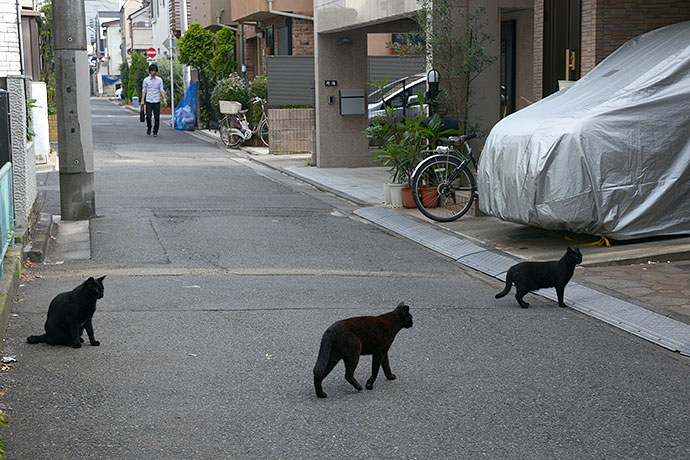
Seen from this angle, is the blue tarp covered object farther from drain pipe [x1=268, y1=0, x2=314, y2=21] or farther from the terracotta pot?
the terracotta pot

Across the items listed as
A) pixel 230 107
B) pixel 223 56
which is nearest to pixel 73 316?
pixel 230 107

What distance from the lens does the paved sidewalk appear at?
7.20 m

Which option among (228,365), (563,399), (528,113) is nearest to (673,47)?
(528,113)

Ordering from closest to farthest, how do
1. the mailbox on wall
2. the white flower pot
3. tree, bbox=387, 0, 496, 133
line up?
tree, bbox=387, 0, 496, 133 → the white flower pot → the mailbox on wall

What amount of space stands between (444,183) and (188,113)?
74.2 feet

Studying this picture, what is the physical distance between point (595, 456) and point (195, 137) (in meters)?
26.5

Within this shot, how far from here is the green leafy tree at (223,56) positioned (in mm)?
31031

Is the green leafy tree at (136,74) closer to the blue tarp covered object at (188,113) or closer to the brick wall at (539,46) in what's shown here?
the blue tarp covered object at (188,113)

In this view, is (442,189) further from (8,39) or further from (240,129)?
(240,129)

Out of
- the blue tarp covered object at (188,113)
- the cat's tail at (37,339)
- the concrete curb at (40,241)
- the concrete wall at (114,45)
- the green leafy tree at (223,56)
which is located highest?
the concrete wall at (114,45)

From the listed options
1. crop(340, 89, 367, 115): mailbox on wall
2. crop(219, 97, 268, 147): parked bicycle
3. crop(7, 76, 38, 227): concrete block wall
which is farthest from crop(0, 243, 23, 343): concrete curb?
crop(219, 97, 268, 147): parked bicycle

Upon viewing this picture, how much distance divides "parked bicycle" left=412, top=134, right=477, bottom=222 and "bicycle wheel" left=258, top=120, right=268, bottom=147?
43.1ft

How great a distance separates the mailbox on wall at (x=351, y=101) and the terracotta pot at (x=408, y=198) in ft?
22.1

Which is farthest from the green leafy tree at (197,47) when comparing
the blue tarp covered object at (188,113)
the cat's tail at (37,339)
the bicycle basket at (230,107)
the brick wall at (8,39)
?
the cat's tail at (37,339)
